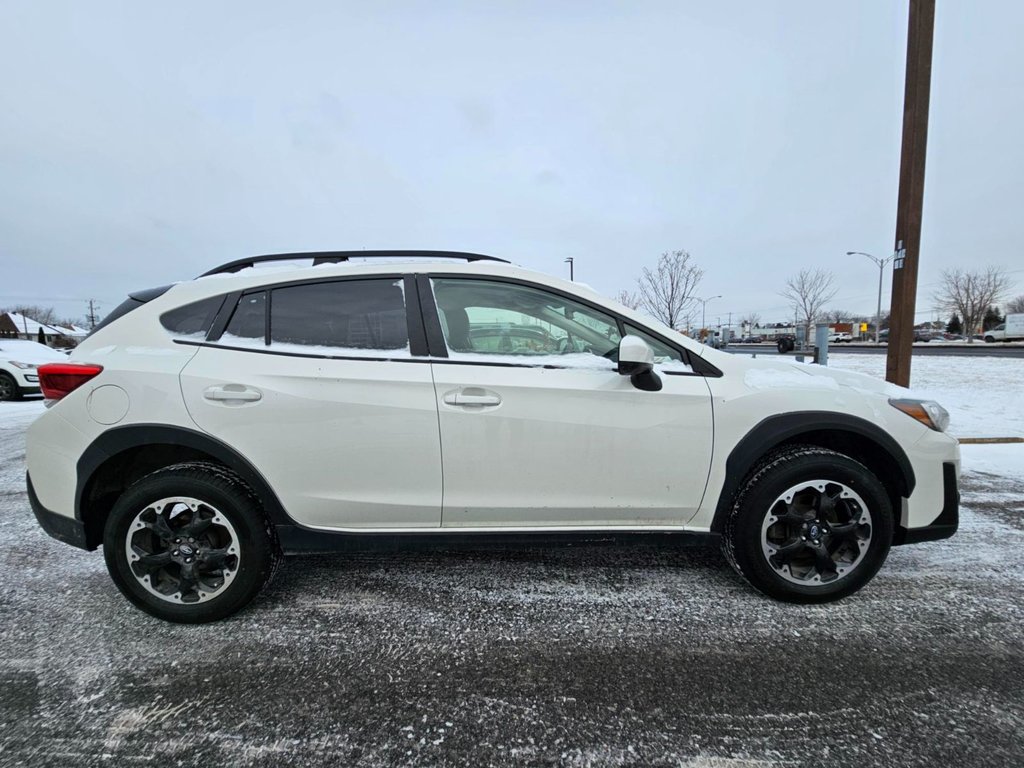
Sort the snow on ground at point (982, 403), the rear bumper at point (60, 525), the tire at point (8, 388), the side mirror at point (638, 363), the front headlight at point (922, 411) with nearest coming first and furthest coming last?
1. the side mirror at point (638, 363)
2. the rear bumper at point (60, 525)
3. the front headlight at point (922, 411)
4. the snow on ground at point (982, 403)
5. the tire at point (8, 388)

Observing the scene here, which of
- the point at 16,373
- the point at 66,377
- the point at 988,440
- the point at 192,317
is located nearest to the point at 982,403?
the point at 988,440

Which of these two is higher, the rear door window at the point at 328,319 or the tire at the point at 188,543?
the rear door window at the point at 328,319

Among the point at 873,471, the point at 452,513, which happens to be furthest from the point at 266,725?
the point at 873,471

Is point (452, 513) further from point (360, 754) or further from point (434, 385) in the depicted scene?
point (360, 754)

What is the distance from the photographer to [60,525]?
96.4 inches

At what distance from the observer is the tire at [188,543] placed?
2.35 m

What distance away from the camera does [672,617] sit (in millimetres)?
2486

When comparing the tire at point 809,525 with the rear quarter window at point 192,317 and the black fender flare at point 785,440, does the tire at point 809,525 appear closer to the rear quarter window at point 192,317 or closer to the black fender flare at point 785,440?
the black fender flare at point 785,440

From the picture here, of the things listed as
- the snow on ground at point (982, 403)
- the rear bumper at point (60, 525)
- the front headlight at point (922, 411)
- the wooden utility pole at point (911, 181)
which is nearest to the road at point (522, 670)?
the rear bumper at point (60, 525)

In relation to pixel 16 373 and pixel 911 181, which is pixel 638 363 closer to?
pixel 911 181

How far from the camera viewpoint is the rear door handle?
2.35 meters

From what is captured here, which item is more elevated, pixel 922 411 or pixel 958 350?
pixel 922 411

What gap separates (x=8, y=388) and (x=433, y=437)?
1286 centimetres

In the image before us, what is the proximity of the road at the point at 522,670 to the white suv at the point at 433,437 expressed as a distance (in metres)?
0.28
